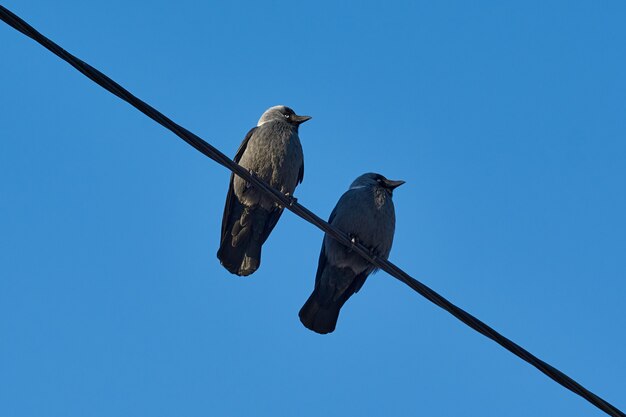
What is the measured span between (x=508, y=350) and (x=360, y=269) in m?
4.15

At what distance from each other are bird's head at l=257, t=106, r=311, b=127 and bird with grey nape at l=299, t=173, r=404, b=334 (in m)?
0.94

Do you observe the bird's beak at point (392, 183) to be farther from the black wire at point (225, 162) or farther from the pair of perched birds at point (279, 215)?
the black wire at point (225, 162)

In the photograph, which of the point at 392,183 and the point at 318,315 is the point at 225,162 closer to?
the point at 318,315

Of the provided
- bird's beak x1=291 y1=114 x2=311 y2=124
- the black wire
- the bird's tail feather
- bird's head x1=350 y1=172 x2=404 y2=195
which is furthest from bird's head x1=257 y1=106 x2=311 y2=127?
the black wire

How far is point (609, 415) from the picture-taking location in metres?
4.63

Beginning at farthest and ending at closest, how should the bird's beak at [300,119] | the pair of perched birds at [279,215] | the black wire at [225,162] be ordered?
the bird's beak at [300,119], the pair of perched birds at [279,215], the black wire at [225,162]

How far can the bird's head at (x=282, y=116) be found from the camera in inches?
376

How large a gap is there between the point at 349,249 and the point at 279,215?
954 millimetres

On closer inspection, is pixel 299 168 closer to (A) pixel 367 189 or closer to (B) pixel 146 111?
(A) pixel 367 189

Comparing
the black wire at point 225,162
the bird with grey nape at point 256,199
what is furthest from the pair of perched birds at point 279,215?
the black wire at point 225,162

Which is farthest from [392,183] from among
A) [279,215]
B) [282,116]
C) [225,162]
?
[225,162]

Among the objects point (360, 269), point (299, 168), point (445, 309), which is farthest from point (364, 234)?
point (445, 309)

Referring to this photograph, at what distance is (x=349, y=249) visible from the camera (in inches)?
340

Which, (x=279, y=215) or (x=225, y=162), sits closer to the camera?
(x=225, y=162)
